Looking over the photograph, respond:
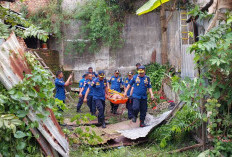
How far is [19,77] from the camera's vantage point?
4.02 meters

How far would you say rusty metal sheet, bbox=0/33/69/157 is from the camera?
378cm

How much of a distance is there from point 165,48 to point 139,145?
33.2 feet

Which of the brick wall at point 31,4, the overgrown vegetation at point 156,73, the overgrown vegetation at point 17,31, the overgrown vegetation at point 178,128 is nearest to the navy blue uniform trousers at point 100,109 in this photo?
the overgrown vegetation at point 178,128

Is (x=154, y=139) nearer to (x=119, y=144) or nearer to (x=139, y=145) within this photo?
(x=139, y=145)

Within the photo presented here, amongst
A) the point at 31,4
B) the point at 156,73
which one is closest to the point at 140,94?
the point at 156,73

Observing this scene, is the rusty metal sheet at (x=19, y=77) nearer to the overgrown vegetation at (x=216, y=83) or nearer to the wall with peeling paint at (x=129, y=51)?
the overgrown vegetation at (x=216, y=83)

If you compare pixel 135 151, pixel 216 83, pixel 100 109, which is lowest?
pixel 135 151

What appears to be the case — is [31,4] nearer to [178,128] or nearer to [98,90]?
[98,90]

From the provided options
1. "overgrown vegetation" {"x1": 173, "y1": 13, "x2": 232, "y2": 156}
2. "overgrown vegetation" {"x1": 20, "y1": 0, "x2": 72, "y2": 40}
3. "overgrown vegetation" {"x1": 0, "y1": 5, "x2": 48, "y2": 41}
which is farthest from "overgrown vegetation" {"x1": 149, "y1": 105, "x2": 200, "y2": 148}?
"overgrown vegetation" {"x1": 20, "y1": 0, "x2": 72, "y2": 40}

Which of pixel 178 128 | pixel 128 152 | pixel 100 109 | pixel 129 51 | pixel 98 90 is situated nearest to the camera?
pixel 128 152

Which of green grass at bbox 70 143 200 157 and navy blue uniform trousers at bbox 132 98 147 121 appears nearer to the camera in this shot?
green grass at bbox 70 143 200 157

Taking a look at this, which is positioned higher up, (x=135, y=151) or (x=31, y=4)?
(x=31, y=4)

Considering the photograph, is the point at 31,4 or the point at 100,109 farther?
the point at 31,4

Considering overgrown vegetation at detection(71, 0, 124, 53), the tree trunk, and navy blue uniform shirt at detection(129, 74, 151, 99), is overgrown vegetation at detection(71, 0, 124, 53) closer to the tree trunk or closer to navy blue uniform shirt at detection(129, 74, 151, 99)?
the tree trunk
